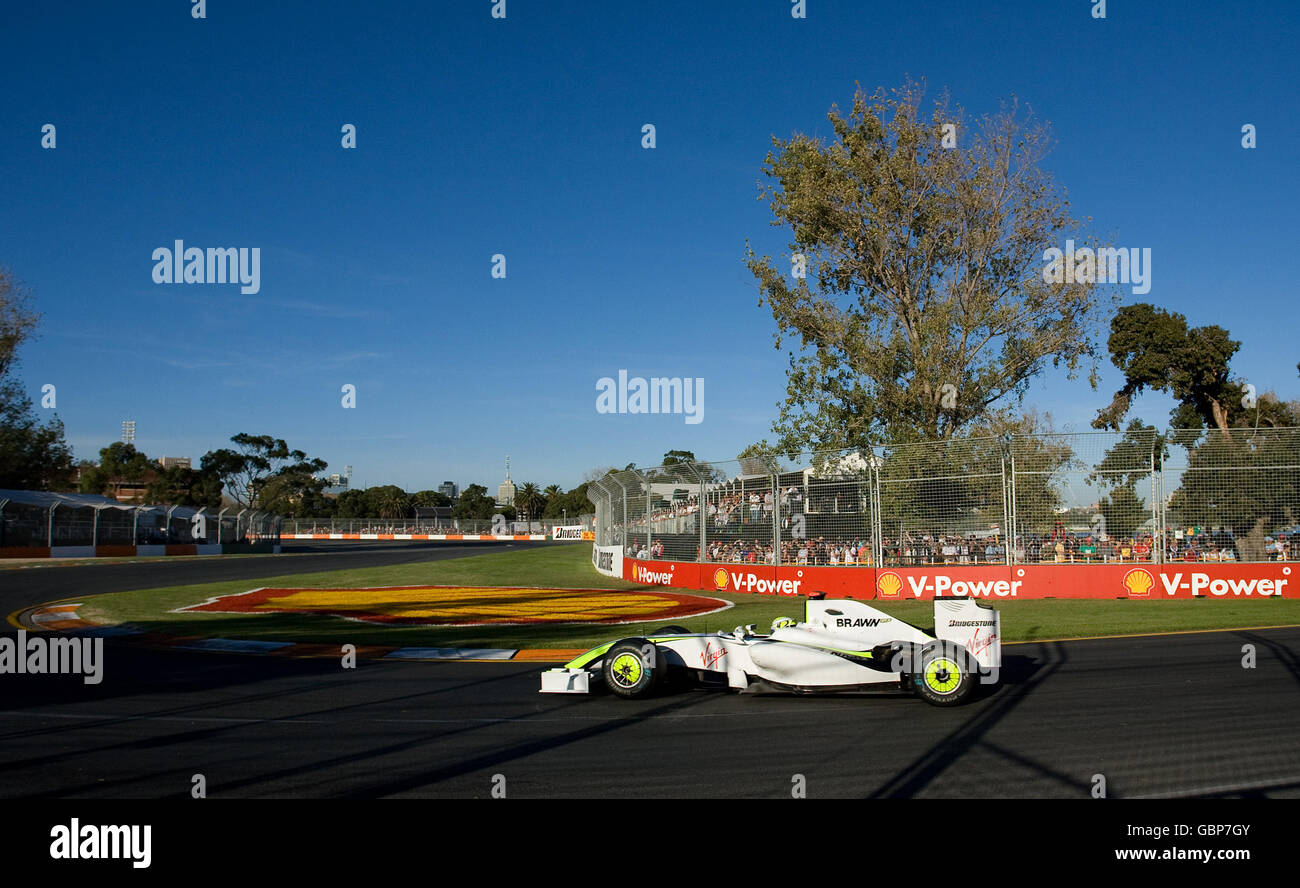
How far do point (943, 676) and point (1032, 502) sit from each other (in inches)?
496

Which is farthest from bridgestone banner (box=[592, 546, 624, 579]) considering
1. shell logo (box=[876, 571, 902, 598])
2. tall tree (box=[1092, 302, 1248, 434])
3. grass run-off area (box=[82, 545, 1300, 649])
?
tall tree (box=[1092, 302, 1248, 434])

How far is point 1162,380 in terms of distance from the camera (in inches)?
1806

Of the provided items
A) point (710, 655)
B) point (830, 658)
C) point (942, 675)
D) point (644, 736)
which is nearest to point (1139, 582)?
point (942, 675)

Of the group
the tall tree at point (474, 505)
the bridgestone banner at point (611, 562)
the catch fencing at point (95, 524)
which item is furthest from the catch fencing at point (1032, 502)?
the tall tree at point (474, 505)

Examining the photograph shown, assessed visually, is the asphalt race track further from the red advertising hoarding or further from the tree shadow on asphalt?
the red advertising hoarding

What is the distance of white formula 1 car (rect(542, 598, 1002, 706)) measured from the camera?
9.41 meters

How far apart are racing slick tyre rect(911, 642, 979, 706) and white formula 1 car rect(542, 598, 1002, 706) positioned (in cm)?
1

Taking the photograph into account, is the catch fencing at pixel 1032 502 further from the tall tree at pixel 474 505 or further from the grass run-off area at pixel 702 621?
the tall tree at pixel 474 505

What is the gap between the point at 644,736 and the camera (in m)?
8.08

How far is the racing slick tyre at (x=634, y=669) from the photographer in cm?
979
